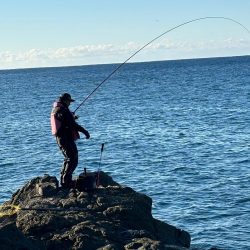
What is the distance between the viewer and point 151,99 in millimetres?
81688

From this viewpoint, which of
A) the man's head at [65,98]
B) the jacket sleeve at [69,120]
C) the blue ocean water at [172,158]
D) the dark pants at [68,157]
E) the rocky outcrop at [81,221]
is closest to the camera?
the rocky outcrop at [81,221]

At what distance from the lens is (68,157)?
45.7 feet


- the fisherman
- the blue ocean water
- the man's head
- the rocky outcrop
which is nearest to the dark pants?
the fisherman

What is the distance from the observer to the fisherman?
44.0ft

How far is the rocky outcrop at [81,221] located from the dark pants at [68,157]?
11.4 inches

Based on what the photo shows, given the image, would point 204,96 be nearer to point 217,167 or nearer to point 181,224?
point 217,167

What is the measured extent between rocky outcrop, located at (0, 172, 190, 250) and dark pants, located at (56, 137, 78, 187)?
0.29m

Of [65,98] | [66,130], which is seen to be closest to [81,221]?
[66,130]

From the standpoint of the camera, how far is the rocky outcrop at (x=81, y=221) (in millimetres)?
11266

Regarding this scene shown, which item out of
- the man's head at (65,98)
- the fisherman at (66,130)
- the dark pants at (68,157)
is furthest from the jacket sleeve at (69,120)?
the dark pants at (68,157)

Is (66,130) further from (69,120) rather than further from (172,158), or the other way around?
(172,158)

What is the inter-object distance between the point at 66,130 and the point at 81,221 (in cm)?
253

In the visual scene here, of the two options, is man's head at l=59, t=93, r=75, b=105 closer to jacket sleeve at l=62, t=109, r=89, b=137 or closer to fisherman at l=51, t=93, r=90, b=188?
fisherman at l=51, t=93, r=90, b=188

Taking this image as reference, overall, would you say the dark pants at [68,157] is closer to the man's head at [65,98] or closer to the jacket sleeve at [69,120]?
the jacket sleeve at [69,120]
